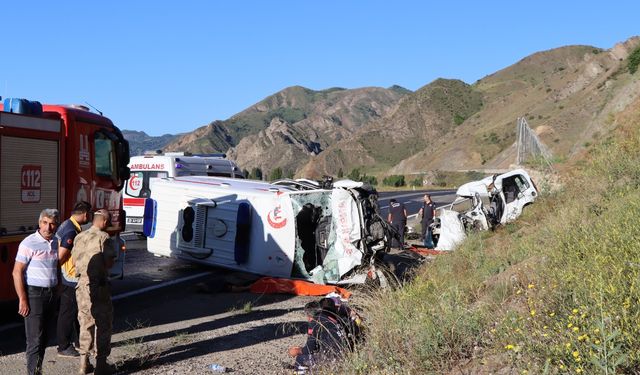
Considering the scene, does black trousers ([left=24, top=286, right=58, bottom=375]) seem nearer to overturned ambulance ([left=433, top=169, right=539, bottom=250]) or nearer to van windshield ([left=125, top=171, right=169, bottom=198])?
van windshield ([left=125, top=171, right=169, bottom=198])

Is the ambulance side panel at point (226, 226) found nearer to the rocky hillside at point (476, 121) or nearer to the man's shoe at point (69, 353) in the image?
the man's shoe at point (69, 353)

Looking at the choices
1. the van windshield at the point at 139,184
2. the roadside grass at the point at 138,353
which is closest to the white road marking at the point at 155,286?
the roadside grass at the point at 138,353

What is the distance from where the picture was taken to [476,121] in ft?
349

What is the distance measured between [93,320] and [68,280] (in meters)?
0.75

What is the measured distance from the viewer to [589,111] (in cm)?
6562

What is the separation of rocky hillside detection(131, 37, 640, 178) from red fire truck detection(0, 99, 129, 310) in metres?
29.7

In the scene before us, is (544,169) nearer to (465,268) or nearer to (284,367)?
(465,268)

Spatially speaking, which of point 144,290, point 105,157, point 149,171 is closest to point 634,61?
point 149,171

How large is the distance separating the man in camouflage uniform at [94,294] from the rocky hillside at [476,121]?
32293 millimetres

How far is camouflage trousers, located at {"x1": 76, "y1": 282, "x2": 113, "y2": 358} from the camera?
256 inches

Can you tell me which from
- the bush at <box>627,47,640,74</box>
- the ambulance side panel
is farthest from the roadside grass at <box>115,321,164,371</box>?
the bush at <box>627,47,640,74</box>

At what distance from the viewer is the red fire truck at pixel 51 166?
27.4 feet

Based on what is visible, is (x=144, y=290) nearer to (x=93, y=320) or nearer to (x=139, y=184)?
(x=93, y=320)

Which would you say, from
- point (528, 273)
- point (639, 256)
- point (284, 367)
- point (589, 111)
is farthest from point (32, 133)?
point (589, 111)
